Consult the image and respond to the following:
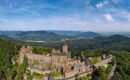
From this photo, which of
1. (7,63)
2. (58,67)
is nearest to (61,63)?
(58,67)

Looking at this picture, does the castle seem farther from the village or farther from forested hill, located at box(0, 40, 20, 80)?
forested hill, located at box(0, 40, 20, 80)

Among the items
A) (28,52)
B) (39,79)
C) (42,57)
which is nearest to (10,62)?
(28,52)

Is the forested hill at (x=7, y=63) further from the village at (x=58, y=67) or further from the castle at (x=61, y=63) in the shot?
the castle at (x=61, y=63)

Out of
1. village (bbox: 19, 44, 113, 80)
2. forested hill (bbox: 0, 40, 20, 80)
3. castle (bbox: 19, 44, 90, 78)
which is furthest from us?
forested hill (bbox: 0, 40, 20, 80)

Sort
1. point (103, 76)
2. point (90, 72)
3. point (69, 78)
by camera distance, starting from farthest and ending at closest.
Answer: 1. point (90, 72)
2. point (103, 76)
3. point (69, 78)

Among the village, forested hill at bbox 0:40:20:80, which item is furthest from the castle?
forested hill at bbox 0:40:20:80

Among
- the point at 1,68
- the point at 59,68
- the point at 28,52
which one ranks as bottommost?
the point at 1,68

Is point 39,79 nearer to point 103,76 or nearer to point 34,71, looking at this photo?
point 34,71

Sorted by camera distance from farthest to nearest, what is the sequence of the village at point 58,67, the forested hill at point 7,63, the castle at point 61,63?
the forested hill at point 7,63 → the castle at point 61,63 → the village at point 58,67

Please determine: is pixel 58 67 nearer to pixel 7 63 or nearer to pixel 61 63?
pixel 61 63

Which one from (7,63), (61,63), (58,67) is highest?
(61,63)

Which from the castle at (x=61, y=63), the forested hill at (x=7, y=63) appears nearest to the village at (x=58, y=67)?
the castle at (x=61, y=63)
